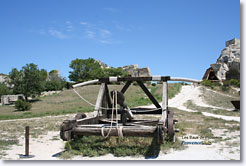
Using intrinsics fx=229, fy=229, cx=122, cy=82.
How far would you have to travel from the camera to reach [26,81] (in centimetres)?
4375

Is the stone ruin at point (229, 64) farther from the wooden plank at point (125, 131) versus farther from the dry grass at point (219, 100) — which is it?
the wooden plank at point (125, 131)

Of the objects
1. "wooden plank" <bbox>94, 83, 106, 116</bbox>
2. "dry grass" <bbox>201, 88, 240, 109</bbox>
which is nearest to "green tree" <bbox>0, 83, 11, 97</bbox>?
"dry grass" <bbox>201, 88, 240, 109</bbox>

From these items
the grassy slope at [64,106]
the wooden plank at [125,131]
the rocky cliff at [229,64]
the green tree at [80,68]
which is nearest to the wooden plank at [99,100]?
the wooden plank at [125,131]

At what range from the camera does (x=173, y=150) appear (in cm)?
614

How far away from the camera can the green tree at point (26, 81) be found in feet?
142

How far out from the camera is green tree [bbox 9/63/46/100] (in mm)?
43281

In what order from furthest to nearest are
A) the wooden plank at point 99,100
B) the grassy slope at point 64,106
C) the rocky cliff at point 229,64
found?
1. the rocky cliff at point 229,64
2. the grassy slope at point 64,106
3. the wooden plank at point 99,100

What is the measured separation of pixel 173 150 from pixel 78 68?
77.0 metres

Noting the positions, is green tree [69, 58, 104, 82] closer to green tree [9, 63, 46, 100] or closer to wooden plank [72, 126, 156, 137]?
green tree [9, 63, 46, 100]

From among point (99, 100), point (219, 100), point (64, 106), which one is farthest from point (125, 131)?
point (219, 100)

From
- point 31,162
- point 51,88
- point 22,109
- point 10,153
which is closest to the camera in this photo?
point 31,162

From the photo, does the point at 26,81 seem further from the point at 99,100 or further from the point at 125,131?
the point at 125,131

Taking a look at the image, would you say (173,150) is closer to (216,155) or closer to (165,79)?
(216,155)

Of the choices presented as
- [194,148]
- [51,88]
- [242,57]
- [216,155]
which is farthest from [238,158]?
[51,88]
